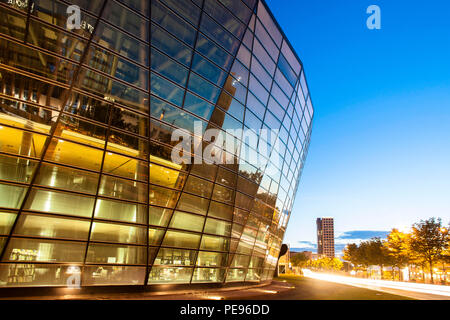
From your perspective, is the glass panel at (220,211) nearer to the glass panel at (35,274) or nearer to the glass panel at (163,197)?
the glass panel at (163,197)

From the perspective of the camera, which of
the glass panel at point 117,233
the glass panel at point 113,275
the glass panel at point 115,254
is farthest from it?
the glass panel at point 117,233

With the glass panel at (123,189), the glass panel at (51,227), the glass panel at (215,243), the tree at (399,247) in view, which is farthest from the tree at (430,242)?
the glass panel at (51,227)

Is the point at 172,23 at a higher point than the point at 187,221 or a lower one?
higher

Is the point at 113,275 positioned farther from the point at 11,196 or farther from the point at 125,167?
the point at 11,196

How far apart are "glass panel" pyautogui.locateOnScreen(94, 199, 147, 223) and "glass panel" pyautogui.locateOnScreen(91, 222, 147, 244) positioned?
1.32ft

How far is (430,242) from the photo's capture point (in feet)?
148

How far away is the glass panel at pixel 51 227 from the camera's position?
12.4m

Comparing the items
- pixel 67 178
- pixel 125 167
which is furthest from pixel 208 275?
pixel 67 178

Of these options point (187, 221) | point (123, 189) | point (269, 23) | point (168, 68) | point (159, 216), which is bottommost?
point (187, 221)

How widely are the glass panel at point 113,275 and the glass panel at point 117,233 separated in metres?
1.37

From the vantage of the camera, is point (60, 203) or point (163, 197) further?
point (163, 197)

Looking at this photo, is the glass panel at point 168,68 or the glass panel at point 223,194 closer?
the glass panel at point 168,68

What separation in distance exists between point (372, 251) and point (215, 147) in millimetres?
64157

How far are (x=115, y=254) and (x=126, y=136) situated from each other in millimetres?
6178
